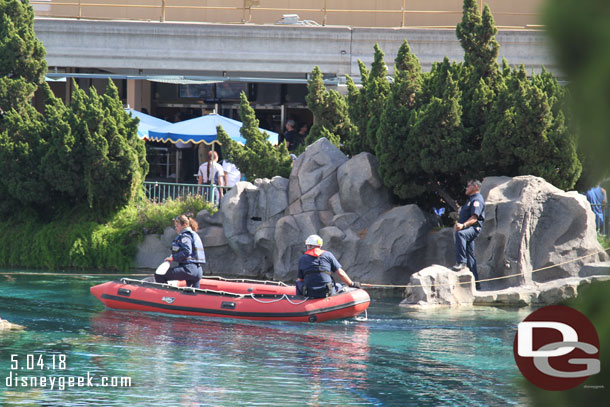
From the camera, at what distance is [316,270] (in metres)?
14.7

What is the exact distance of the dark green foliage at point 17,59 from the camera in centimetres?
2225

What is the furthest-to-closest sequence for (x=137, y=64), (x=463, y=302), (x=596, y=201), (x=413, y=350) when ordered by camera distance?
(x=137, y=64), (x=596, y=201), (x=463, y=302), (x=413, y=350)

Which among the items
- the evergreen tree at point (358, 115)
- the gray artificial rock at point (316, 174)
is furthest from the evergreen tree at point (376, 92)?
the gray artificial rock at point (316, 174)

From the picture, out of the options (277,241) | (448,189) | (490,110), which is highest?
(490,110)

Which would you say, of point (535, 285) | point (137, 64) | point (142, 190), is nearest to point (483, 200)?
point (535, 285)

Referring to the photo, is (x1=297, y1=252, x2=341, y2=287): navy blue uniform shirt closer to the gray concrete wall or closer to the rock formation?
the rock formation

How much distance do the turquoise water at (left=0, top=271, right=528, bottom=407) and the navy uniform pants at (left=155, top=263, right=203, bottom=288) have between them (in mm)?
935

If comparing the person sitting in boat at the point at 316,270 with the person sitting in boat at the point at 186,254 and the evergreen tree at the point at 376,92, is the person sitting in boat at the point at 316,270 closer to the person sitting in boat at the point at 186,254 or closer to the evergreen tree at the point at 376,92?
the person sitting in boat at the point at 186,254

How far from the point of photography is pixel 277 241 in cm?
1991

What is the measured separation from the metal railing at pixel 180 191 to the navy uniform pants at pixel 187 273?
6097mm

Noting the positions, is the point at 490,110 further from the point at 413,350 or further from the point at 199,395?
the point at 199,395

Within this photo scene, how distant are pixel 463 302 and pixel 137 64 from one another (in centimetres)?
1741

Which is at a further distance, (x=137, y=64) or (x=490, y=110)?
(x=137, y=64)

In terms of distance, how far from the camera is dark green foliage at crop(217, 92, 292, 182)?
2184 centimetres
